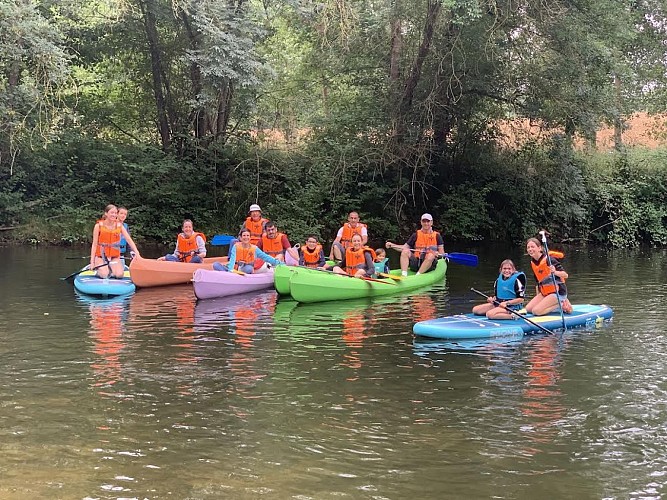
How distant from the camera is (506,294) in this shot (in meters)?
8.64

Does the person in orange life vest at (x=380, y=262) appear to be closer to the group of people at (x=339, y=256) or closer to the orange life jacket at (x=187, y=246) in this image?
the group of people at (x=339, y=256)

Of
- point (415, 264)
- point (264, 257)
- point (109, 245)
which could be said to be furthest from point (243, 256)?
point (415, 264)

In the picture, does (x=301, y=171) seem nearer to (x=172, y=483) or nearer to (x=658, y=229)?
(x=658, y=229)

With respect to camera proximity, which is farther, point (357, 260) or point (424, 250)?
point (424, 250)

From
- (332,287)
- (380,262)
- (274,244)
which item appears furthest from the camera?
(274,244)

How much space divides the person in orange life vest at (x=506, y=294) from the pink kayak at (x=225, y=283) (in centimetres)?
377

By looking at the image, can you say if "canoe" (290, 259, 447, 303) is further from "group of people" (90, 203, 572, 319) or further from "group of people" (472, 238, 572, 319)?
"group of people" (472, 238, 572, 319)

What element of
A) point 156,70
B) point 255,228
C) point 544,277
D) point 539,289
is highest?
point 156,70

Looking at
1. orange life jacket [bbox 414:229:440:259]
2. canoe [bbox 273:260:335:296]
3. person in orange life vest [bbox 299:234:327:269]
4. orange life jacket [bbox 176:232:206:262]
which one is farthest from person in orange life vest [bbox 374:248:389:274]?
orange life jacket [bbox 176:232:206:262]

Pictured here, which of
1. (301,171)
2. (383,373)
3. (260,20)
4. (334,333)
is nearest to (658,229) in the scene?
(301,171)

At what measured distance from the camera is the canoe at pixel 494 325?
7914 mm

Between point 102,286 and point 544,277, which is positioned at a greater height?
point 544,277

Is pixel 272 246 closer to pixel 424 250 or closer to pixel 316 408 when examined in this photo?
pixel 424 250

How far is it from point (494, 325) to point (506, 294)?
598 millimetres
